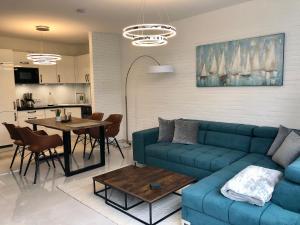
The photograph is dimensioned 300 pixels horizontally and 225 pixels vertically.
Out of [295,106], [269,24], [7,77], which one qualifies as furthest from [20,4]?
[295,106]

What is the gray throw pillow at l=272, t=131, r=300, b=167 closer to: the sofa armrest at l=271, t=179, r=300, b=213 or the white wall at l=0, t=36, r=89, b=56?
the sofa armrest at l=271, t=179, r=300, b=213

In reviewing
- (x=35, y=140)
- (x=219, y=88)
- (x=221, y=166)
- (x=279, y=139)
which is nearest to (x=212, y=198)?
(x=221, y=166)

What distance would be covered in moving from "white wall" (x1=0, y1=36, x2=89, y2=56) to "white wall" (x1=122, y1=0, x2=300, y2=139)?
2054 mm

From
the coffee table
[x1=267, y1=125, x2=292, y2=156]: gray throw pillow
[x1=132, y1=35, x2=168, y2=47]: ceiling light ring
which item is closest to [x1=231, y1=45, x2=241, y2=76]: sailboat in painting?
[x1=267, y1=125, x2=292, y2=156]: gray throw pillow

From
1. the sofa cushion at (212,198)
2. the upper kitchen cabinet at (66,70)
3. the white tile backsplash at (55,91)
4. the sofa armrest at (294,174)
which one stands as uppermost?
the upper kitchen cabinet at (66,70)

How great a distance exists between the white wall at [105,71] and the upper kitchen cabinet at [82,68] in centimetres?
104

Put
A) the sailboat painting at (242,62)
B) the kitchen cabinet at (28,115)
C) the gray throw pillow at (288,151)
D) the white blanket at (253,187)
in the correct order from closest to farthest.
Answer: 1. the white blanket at (253,187)
2. the gray throw pillow at (288,151)
3. the sailboat painting at (242,62)
4. the kitchen cabinet at (28,115)

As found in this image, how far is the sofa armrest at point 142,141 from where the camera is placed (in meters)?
4.17

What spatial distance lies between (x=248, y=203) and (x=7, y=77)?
222 inches

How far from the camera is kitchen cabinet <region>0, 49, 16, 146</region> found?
18.5ft

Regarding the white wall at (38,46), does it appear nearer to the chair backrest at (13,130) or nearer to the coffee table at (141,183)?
the chair backrest at (13,130)

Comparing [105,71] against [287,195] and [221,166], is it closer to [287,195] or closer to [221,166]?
[221,166]

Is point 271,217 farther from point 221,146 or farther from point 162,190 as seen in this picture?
point 221,146

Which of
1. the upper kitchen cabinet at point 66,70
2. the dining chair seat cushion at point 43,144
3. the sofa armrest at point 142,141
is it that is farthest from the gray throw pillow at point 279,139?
the upper kitchen cabinet at point 66,70
